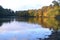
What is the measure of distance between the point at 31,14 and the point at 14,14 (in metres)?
25.3

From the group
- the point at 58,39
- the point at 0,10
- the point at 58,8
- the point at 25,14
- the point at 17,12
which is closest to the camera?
the point at 58,39

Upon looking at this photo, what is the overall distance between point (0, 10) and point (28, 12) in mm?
38231

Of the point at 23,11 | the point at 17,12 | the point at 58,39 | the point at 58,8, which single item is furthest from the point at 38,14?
the point at 58,39

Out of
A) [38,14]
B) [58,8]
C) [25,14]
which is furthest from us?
[25,14]

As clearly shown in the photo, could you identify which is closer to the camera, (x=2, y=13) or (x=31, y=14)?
(x=2, y=13)

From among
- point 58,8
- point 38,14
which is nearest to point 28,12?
point 38,14

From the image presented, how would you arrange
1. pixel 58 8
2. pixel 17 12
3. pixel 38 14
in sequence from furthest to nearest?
pixel 17 12 < pixel 38 14 < pixel 58 8

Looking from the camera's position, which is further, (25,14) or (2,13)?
(25,14)

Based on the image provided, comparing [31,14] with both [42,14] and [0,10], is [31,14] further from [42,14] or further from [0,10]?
[0,10]

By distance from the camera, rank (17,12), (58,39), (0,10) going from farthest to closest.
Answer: (17,12)
(0,10)
(58,39)

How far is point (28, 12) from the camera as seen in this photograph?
171 metres

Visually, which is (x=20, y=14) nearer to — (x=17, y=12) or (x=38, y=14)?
(x=17, y=12)

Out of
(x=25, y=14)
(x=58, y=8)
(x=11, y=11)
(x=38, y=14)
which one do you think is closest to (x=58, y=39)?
(x=58, y=8)

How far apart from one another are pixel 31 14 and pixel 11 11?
2338 cm
